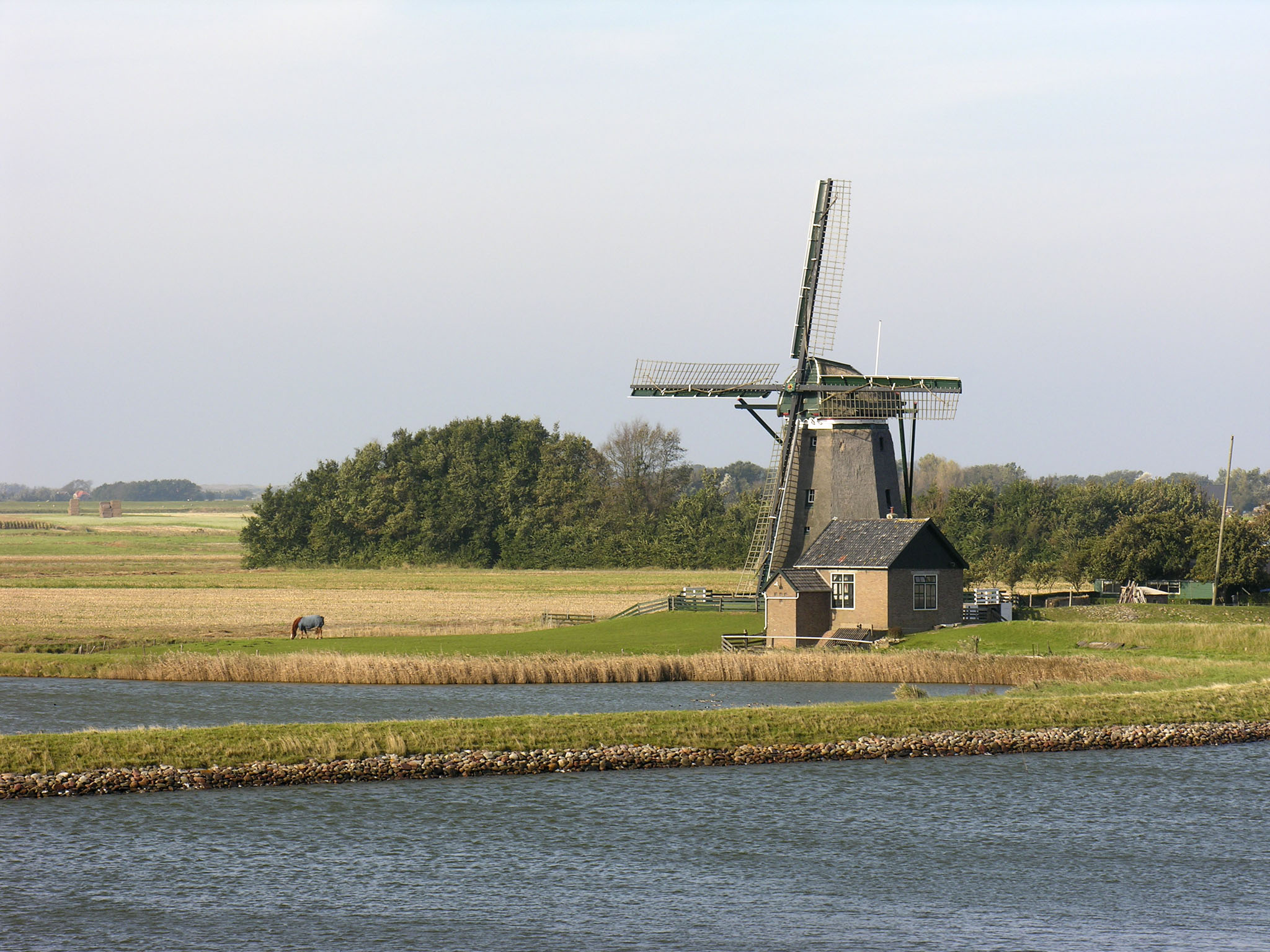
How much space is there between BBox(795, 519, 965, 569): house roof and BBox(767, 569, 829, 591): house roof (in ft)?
1.16

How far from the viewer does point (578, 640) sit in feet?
169

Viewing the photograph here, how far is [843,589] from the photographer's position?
5088 centimetres

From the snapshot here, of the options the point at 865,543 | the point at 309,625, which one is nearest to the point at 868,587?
the point at 865,543

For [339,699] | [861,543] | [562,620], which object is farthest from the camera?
A: [562,620]

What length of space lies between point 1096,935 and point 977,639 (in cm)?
2848

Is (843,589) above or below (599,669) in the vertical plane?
above

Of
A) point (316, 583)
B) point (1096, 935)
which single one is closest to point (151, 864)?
point (1096, 935)

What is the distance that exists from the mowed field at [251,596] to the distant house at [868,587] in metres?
13.0

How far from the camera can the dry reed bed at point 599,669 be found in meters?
42.2

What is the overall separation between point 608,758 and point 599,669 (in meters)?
14.4

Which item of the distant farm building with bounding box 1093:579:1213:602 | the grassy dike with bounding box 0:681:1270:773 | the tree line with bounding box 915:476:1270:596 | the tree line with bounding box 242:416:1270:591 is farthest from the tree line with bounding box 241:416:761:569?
the grassy dike with bounding box 0:681:1270:773

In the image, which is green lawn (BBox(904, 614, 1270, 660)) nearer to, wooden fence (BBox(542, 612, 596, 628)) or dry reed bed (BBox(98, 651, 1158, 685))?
dry reed bed (BBox(98, 651, 1158, 685))

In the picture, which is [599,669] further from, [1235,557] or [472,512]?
[472,512]

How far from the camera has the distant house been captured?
49.8 m
